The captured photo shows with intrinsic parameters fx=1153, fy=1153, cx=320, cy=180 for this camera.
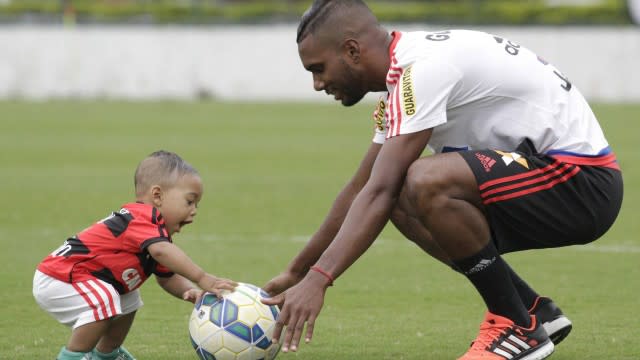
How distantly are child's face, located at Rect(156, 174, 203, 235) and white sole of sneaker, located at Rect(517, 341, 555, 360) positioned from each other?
1.69 m

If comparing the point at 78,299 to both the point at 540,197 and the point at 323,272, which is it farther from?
the point at 540,197

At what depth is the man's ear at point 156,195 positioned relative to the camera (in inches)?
209

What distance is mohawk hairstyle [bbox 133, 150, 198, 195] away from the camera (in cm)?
532

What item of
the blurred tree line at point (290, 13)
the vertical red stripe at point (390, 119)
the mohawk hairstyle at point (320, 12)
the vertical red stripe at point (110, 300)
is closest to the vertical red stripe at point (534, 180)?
the vertical red stripe at point (390, 119)

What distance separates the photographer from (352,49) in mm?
5031

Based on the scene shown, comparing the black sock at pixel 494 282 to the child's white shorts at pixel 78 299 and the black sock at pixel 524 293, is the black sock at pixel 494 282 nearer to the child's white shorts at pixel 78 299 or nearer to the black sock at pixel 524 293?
the black sock at pixel 524 293

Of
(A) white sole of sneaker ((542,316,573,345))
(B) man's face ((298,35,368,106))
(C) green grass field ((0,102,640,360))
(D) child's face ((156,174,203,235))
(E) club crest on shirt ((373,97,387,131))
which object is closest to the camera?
(B) man's face ((298,35,368,106))

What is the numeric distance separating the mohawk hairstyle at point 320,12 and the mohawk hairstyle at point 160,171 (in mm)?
829

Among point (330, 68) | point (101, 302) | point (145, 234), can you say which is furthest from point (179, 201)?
point (330, 68)

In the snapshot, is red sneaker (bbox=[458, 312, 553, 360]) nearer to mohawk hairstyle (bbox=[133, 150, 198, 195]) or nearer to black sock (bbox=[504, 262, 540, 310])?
black sock (bbox=[504, 262, 540, 310])

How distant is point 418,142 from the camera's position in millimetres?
4848

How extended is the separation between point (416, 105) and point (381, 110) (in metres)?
0.72

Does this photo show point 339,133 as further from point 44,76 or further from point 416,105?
point 416,105

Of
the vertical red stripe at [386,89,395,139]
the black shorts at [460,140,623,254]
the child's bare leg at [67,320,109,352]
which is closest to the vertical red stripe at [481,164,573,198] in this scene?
the black shorts at [460,140,623,254]
